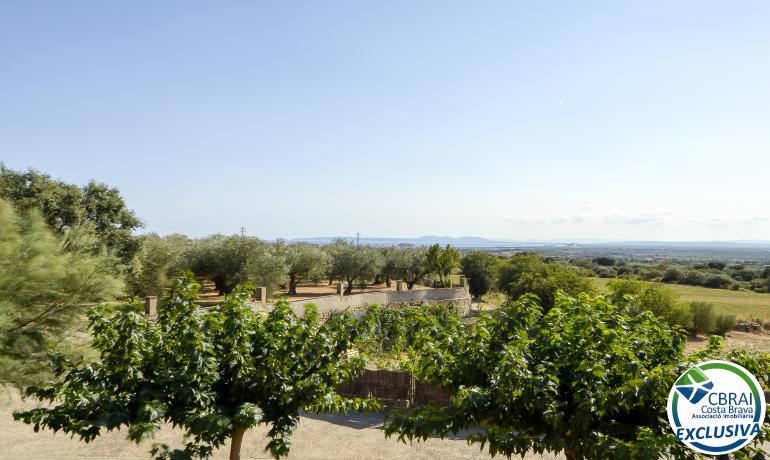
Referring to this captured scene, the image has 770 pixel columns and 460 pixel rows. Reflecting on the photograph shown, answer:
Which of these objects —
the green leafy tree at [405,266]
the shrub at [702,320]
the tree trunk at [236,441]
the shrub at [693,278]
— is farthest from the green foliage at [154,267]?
the shrub at [693,278]

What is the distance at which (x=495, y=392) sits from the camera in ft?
21.1

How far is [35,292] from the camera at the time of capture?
36.0ft

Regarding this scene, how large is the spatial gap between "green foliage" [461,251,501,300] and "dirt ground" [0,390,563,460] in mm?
41571

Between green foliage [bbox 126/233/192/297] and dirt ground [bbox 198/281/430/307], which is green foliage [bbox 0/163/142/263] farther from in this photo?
dirt ground [bbox 198/281/430/307]

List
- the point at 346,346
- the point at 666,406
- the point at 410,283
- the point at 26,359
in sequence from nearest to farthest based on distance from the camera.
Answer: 1. the point at 666,406
2. the point at 346,346
3. the point at 26,359
4. the point at 410,283

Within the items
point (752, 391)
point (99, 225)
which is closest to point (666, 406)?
point (752, 391)

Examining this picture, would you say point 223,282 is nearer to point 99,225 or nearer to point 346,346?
point 99,225

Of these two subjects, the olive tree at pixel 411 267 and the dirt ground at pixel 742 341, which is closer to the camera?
the dirt ground at pixel 742 341

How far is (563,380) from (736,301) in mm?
61227

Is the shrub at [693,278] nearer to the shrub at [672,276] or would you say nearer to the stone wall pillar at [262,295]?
the shrub at [672,276]

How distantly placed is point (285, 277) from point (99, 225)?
14.1 meters

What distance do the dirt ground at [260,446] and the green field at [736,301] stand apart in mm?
33408

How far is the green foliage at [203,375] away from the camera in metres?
6.40

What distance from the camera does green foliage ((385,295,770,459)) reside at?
581 cm
